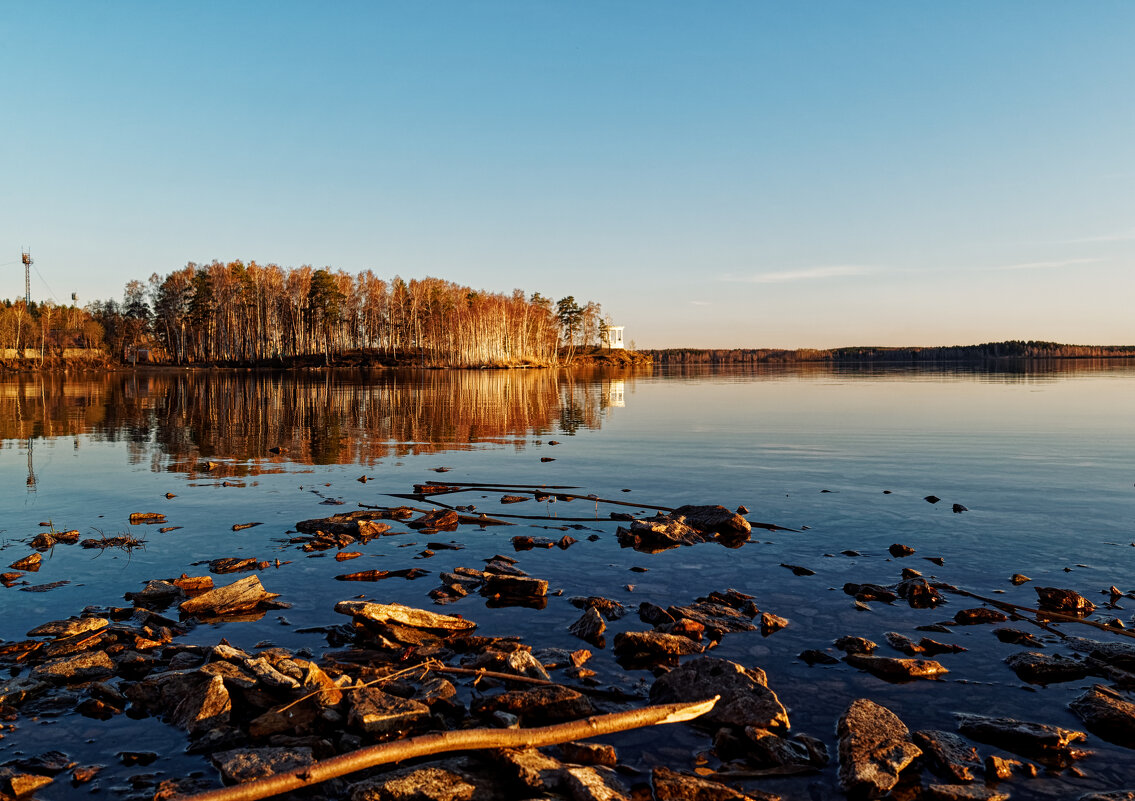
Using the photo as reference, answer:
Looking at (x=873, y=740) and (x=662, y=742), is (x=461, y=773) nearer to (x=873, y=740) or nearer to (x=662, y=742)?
(x=662, y=742)

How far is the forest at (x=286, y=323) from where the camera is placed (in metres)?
165

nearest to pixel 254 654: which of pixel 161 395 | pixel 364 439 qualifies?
pixel 364 439

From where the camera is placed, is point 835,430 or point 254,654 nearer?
point 254,654

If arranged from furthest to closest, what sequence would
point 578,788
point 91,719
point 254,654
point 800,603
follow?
point 800,603 → point 254,654 → point 91,719 → point 578,788

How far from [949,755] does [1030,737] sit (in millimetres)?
1202

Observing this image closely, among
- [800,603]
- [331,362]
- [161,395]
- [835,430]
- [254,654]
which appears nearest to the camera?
[254,654]

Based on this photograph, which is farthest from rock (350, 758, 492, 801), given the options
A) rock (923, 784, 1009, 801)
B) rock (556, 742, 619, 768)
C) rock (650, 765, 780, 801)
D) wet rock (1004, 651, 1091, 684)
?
wet rock (1004, 651, 1091, 684)

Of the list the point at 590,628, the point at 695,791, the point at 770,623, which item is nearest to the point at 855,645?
the point at 770,623

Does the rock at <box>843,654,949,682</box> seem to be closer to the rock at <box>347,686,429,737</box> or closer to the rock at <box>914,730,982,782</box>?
the rock at <box>914,730,982,782</box>

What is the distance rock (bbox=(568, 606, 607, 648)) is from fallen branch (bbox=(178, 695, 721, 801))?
248 cm

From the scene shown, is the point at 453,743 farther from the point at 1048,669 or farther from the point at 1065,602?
the point at 1065,602

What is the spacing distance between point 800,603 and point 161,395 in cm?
7913

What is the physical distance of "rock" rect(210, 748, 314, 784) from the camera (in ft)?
23.9

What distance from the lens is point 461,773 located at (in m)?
7.38
